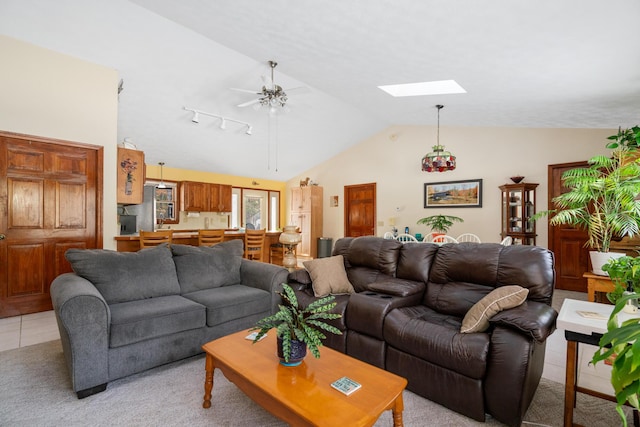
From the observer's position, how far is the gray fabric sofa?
2027mm

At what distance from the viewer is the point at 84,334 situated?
79.0 inches

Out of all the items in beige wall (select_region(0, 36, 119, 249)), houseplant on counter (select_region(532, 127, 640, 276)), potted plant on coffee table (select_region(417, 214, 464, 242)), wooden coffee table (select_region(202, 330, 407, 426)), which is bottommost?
wooden coffee table (select_region(202, 330, 407, 426))

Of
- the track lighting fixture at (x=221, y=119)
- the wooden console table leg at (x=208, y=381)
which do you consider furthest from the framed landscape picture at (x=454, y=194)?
the wooden console table leg at (x=208, y=381)

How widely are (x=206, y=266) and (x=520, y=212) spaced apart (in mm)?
5110

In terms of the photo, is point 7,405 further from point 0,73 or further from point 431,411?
point 0,73

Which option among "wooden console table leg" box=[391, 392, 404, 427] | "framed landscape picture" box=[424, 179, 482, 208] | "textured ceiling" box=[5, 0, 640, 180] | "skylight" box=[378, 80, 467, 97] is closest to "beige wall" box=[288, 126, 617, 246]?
"framed landscape picture" box=[424, 179, 482, 208]

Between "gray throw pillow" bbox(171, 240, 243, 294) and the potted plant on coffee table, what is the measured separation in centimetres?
400

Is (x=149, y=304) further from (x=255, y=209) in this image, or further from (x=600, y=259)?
(x=255, y=209)

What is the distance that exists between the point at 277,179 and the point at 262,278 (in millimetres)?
6305

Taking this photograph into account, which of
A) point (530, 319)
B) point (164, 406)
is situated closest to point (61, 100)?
point (164, 406)

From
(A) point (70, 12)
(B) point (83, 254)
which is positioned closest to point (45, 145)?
(A) point (70, 12)

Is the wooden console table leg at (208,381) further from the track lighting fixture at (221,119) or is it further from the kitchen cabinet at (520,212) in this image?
the kitchen cabinet at (520,212)

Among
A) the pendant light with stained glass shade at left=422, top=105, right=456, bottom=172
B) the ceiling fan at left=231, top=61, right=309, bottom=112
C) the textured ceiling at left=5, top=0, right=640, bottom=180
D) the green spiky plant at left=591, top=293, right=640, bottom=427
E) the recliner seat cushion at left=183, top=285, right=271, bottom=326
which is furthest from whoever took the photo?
the pendant light with stained glass shade at left=422, top=105, right=456, bottom=172

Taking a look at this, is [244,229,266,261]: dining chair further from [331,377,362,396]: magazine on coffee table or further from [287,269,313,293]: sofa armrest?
[331,377,362,396]: magazine on coffee table
